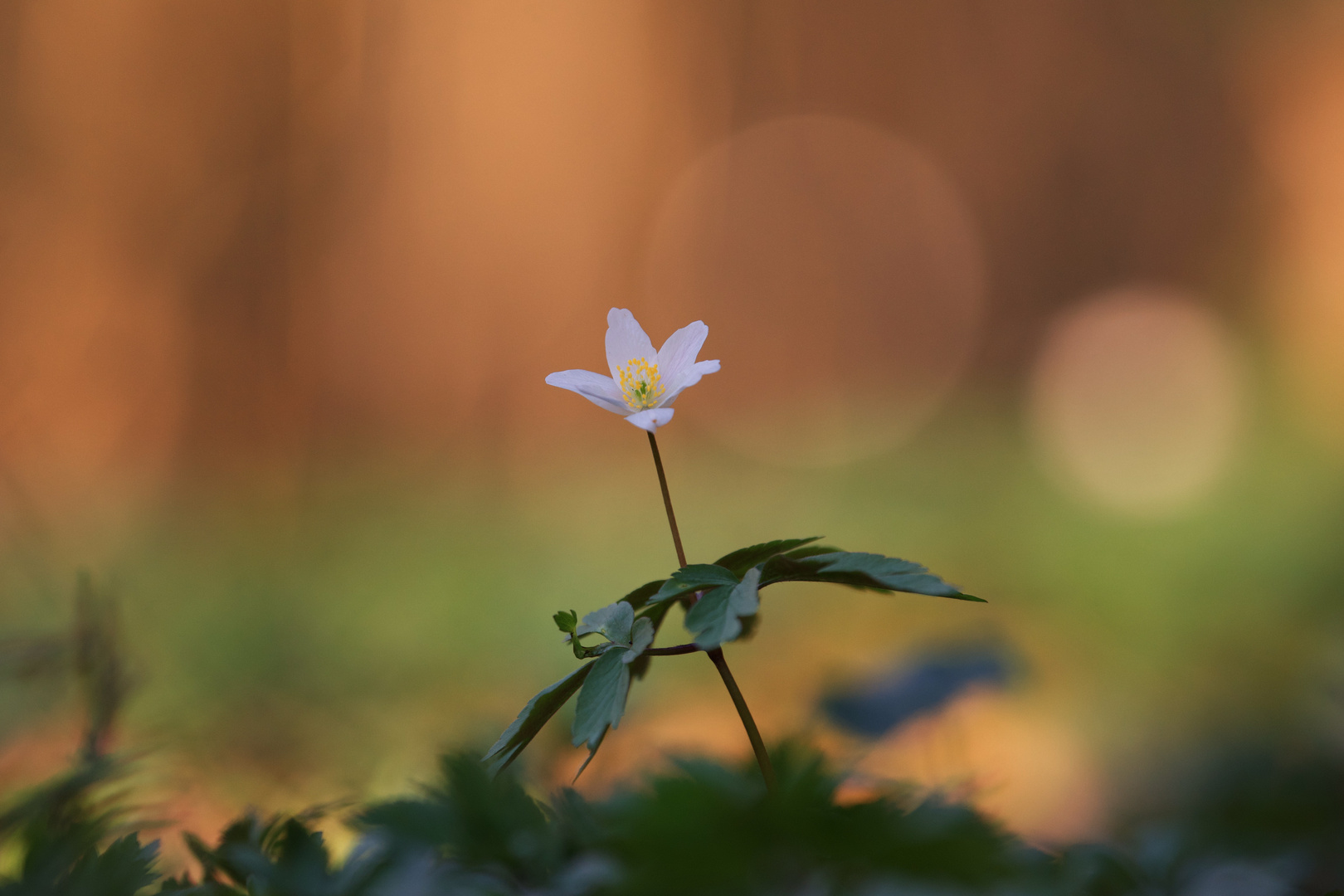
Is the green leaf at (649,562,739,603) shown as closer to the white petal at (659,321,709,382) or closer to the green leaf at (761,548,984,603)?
the green leaf at (761,548,984,603)

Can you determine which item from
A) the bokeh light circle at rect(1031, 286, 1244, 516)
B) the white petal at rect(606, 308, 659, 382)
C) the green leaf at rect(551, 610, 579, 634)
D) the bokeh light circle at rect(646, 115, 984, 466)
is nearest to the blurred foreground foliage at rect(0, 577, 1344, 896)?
the green leaf at rect(551, 610, 579, 634)

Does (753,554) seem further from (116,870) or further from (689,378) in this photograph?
(116,870)

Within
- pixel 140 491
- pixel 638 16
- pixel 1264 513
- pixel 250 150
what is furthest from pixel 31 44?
pixel 1264 513

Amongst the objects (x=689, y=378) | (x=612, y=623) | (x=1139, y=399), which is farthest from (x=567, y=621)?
(x=1139, y=399)

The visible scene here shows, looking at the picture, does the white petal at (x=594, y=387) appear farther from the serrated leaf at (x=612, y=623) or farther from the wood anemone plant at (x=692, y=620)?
the serrated leaf at (x=612, y=623)

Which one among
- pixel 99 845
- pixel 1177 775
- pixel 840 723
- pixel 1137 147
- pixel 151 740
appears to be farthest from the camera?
pixel 1137 147

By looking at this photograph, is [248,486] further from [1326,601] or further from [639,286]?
[1326,601]

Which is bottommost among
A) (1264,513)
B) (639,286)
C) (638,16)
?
(1264,513)
